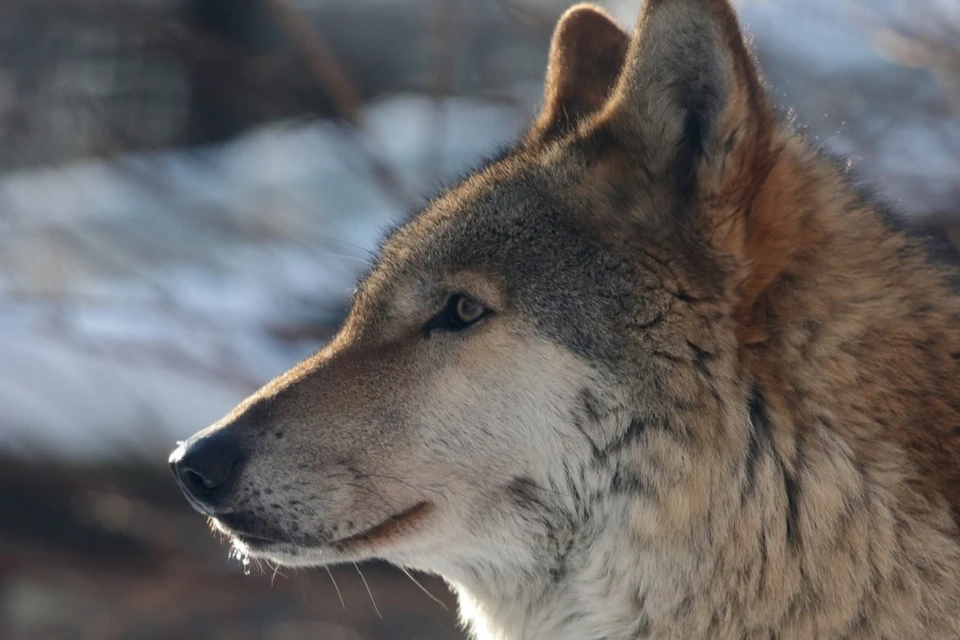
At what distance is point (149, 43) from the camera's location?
596 cm

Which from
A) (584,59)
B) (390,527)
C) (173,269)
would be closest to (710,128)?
(584,59)

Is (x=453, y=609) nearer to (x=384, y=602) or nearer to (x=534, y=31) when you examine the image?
(x=384, y=602)

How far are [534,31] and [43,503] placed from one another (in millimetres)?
3393

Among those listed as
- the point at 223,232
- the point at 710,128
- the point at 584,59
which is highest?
the point at 584,59

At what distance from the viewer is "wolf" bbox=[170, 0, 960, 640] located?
7.30ft

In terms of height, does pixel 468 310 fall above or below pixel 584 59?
below

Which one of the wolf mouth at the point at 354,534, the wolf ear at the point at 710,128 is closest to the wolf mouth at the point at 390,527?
the wolf mouth at the point at 354,534

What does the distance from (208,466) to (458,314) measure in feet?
2.05

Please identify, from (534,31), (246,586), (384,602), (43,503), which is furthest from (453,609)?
(534,31)

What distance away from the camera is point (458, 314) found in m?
2.54

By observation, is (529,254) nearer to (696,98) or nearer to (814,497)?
(696,98)

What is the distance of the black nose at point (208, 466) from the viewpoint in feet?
8.11

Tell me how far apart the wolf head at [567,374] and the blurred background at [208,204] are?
260 centimetres

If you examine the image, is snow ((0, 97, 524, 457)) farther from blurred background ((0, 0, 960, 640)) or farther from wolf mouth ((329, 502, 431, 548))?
wolf mouth ((329, 502, 431, 548))
